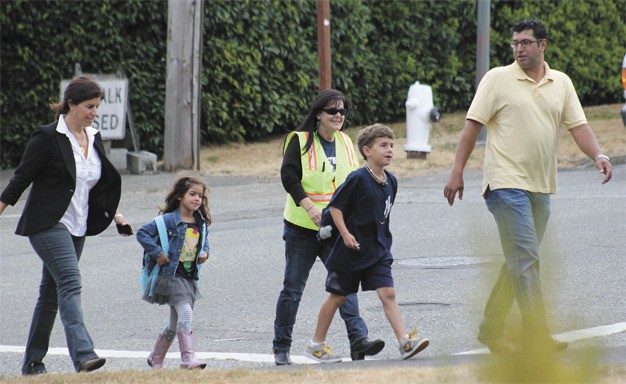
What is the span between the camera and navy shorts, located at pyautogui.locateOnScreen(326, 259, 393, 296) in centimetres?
659

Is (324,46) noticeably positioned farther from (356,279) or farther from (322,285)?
(356,279)

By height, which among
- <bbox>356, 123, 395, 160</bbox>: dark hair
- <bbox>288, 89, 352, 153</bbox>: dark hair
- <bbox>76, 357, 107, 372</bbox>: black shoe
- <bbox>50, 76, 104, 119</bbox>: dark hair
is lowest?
<bbox>76, 357, 107, 372</bbox>: black shoe

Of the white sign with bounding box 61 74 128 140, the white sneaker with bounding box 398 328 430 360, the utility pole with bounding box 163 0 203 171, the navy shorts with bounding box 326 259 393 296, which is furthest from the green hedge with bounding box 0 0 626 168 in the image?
the white sneaker with bounding box 398 328 430 360

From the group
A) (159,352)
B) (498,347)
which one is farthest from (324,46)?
(498,347)

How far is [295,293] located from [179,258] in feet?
2.35

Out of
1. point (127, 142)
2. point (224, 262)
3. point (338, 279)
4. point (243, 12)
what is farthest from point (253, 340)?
point (243, 12)

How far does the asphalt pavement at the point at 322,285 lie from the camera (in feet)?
9.16

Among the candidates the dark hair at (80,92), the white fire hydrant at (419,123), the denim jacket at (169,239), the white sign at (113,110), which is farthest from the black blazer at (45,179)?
the white fire hydrant at (419,123)

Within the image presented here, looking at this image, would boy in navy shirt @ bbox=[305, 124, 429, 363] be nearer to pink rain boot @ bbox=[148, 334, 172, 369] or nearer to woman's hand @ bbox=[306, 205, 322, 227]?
woman's hand @ bbox=[306, 205, 322, 227]

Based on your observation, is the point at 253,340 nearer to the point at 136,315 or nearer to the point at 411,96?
the point at 136,315

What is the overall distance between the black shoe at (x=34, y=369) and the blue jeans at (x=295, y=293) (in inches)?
51.2

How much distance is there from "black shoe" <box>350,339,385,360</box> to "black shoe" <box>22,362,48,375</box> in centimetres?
174

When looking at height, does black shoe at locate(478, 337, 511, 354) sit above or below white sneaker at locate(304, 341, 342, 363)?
above

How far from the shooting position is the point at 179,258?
6.57 metres
